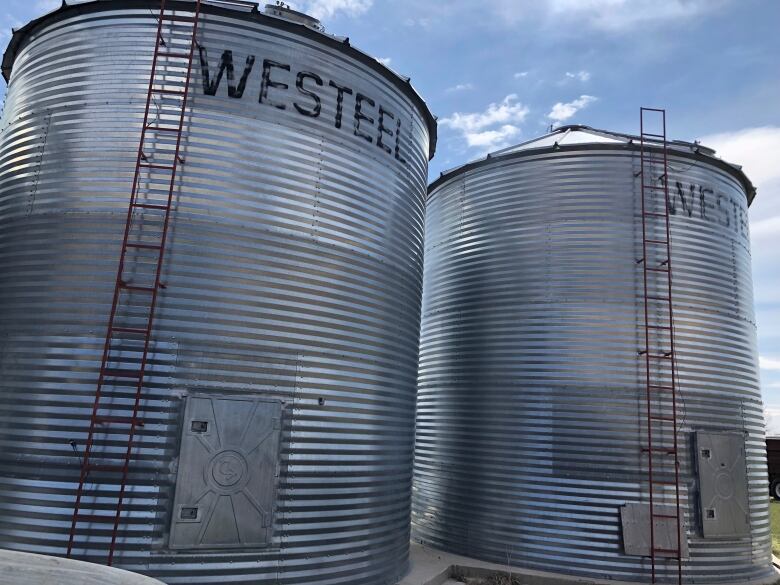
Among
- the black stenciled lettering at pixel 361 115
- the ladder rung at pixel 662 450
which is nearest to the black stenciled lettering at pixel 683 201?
the ladder rung at pixel 662 450

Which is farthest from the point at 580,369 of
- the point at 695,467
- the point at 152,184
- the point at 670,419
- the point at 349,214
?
the point at 152,184

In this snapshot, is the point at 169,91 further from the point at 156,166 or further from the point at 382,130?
the point at 382,130

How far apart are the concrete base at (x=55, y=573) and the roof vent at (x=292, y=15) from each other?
9766 mm

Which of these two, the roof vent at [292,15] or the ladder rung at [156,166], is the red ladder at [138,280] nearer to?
the ladder rung at [156,166]

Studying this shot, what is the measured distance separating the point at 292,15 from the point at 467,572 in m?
12.3

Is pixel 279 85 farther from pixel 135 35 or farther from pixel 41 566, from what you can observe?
pixel 41 566

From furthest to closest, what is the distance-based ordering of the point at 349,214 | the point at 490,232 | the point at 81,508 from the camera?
the point at 490,232, the point at 349,214, the point at 81,508

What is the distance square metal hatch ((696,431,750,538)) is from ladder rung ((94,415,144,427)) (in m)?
11.3

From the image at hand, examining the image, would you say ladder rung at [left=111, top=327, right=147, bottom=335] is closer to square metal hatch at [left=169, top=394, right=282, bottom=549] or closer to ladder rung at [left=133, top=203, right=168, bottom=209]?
square metal hatch at [left=169, top=394, right=282, bottom=549]

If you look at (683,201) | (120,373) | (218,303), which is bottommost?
(120,373)

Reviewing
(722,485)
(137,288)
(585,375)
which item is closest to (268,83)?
(137,288)

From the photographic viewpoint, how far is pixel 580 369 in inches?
518

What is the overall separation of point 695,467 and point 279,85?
1153 cm

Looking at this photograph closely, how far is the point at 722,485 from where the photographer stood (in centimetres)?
1282
